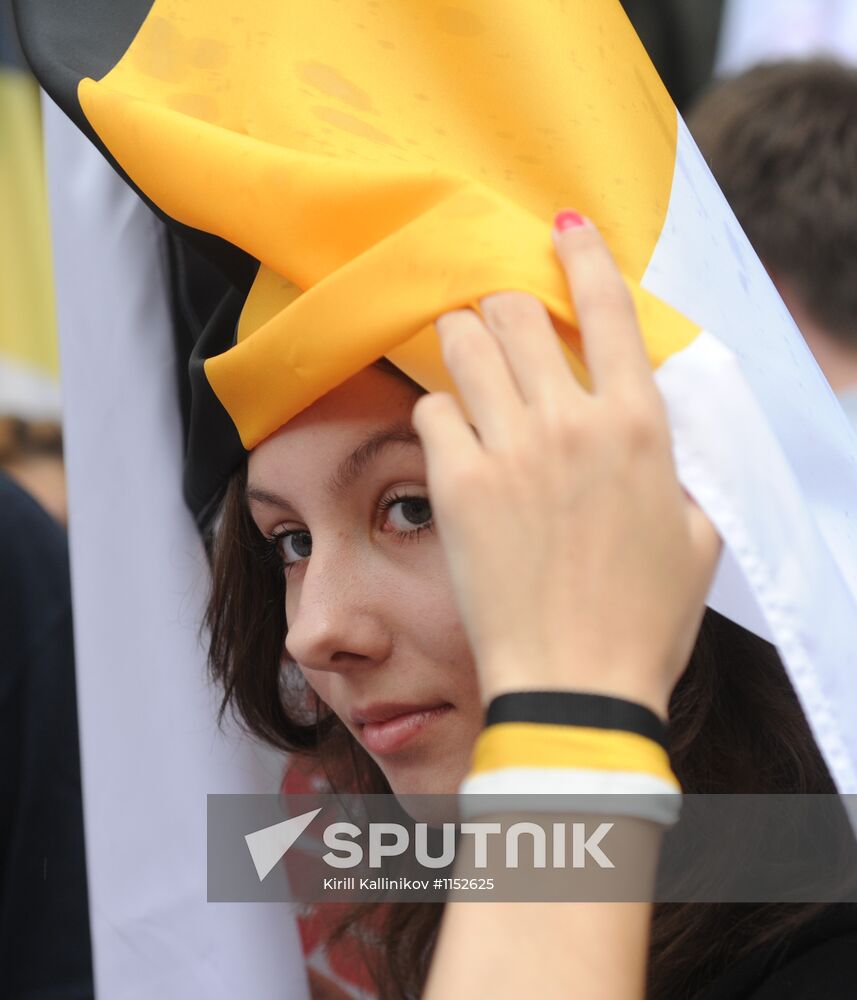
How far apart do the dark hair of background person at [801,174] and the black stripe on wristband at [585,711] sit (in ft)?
5.64

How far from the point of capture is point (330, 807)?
1668 mm

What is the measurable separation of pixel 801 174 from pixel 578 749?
6.08ft

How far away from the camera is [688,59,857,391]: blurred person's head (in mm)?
2312

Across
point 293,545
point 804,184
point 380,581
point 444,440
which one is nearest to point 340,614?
point 380,581

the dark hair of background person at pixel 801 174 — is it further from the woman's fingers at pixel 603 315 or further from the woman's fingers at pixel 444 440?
the woman's fingers at pixel 444 440

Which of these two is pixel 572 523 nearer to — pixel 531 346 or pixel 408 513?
pixel 531 346

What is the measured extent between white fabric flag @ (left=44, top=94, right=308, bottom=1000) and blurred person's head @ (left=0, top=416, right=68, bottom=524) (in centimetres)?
118

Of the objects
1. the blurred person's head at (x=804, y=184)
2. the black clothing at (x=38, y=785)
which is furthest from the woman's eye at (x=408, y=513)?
the blurred person's head at (x=804, y=184)

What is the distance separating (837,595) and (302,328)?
18.6 inches

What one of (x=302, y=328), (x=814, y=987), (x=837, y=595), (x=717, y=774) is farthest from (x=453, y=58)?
(x=814, y=987)

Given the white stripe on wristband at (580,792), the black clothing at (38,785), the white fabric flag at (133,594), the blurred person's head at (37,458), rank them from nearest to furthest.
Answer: the white stripe on wristband at (580,792)
the white fabric flag at (133,594)
the black clothing at (38,785)
the blurred person's head at (37,458)

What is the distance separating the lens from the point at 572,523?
779mm

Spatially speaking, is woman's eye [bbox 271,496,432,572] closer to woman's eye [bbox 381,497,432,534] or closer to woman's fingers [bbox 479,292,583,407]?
woman's eye [bbox 381,497,432,534]

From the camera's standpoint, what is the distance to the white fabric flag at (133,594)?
148 centimetres
